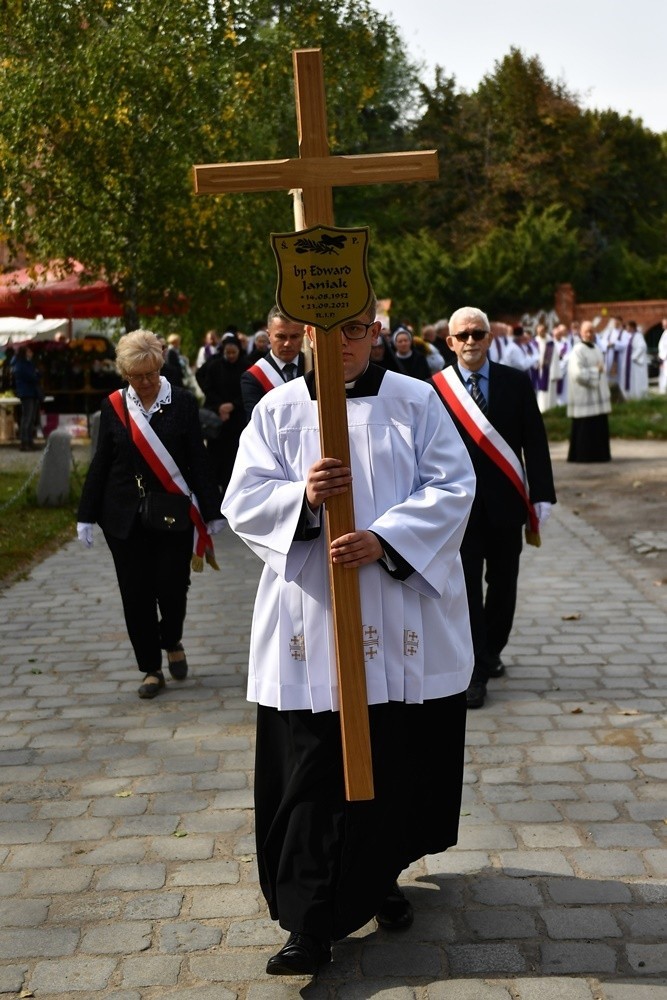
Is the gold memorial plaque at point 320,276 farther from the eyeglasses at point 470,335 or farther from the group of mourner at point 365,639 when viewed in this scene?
the eyeglasses at point 470,335

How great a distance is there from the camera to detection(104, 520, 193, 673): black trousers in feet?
24.7

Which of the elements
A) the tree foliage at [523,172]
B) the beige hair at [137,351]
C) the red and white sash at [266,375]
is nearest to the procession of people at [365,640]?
the beige hair at [137,351]

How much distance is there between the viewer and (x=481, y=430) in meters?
7.14

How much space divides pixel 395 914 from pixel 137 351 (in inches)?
149

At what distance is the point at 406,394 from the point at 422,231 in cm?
4584

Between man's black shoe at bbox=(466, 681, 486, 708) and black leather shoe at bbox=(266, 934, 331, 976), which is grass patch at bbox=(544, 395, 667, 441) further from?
black leather shoe at bbox=(266, 934, 331, 976)

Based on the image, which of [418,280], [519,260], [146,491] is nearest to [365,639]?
[146,491]

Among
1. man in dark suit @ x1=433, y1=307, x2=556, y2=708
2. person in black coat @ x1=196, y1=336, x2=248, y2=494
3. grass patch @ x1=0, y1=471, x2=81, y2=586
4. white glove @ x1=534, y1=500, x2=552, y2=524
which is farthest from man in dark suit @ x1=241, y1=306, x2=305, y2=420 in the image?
person in black coat @ x1=196, y1=336, x2=248, y2=494

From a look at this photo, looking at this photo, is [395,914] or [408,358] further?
[408,358]

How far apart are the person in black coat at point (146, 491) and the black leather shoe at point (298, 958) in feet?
11.7

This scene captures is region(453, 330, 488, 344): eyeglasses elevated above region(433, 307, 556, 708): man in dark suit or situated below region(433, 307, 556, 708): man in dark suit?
above

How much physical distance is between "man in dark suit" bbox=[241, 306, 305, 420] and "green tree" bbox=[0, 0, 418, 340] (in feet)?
30.8

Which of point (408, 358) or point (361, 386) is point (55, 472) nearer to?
point (408, 358)

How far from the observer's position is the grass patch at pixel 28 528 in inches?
485
